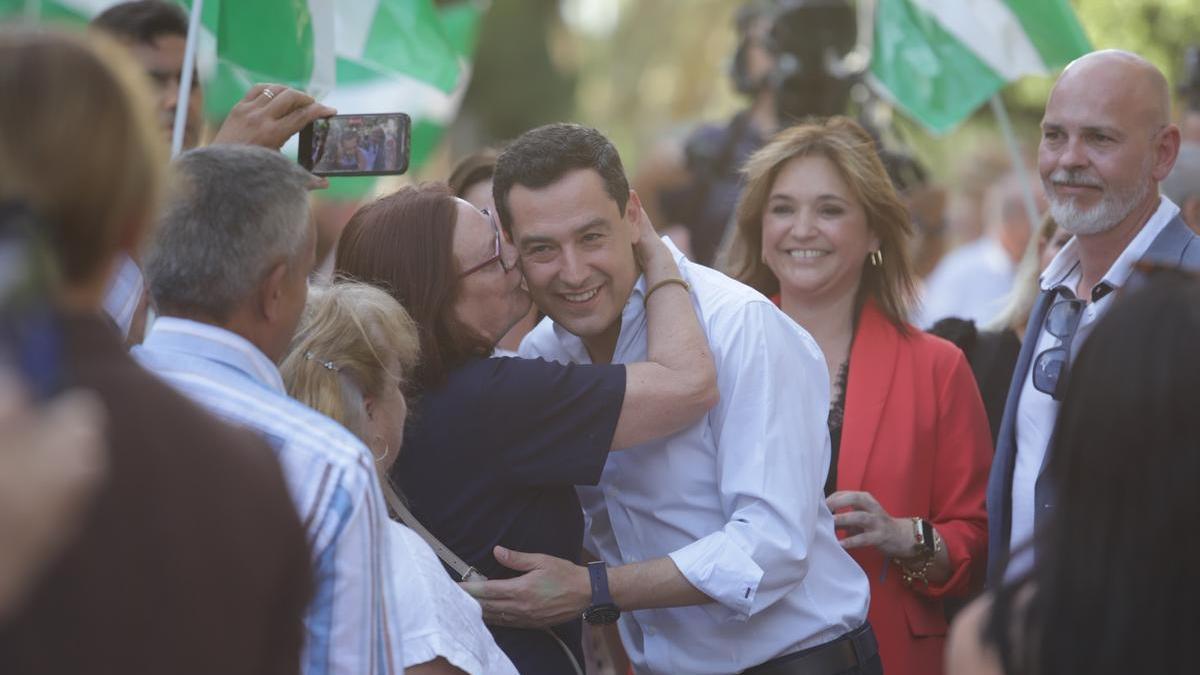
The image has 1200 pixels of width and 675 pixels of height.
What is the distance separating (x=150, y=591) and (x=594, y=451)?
1765 millimetres

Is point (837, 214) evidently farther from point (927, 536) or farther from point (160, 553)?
point (160, 553)

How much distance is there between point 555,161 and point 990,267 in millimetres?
6489

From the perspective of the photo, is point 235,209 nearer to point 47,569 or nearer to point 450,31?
point 47,569

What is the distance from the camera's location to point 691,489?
3736 mm

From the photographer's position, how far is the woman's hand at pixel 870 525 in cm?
410

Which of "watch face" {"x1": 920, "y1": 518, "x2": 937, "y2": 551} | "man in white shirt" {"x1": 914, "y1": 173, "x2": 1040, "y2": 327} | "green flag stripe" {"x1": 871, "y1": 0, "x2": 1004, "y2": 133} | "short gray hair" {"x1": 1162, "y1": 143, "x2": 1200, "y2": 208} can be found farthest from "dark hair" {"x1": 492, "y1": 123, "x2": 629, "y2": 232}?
"man in white shirt" {"x1": 914, "y1": 173, "x2": 1040, "y2": 327}

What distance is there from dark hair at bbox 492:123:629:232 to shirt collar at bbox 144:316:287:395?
1474 mm

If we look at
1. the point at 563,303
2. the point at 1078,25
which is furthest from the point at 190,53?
the point at 1078,25

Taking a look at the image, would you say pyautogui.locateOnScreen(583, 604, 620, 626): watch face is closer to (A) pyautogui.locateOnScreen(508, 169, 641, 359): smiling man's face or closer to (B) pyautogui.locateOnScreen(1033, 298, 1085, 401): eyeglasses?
(A) pyautogui.locateOnScreen(508, 169, 641, 359): smiling man's face

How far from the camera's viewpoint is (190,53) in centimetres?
434

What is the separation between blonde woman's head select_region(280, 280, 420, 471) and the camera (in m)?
2.99

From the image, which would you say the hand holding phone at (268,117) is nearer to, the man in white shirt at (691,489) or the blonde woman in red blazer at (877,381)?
the man in white shirt at (691,489)

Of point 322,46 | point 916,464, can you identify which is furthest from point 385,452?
point 322,46

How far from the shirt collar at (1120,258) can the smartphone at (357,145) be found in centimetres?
193
